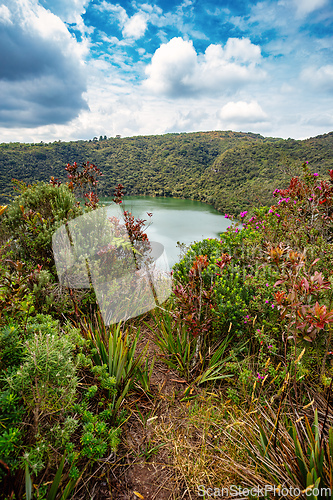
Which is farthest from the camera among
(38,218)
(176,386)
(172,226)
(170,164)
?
(170,164)

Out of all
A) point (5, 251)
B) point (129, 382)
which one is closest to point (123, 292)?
point (129, 382)

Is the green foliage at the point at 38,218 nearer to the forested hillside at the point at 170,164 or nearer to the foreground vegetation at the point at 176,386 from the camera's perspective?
the foreground vegetation at the point at 176,386

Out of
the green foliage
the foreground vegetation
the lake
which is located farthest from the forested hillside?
the foreground vegetation

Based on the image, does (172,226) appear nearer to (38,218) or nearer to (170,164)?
(38,218)

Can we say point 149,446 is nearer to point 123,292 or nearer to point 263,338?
point 263,338

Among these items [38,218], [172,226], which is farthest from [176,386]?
[172,226]

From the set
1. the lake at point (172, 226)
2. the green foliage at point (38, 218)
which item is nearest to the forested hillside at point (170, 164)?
the lake at point (172, 226)

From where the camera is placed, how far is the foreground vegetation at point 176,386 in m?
1.19

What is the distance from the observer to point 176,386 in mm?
2246

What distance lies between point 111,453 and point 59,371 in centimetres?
84

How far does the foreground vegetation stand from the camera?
3.89 feet

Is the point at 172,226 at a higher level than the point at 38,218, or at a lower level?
lower

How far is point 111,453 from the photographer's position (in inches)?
60.2

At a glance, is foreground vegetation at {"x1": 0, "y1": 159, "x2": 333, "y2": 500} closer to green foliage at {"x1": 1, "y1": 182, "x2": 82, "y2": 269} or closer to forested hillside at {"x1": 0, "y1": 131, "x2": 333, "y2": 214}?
green foliage at {"x1": 1, "y1": 182, "x2": 82, "y2": 269}
